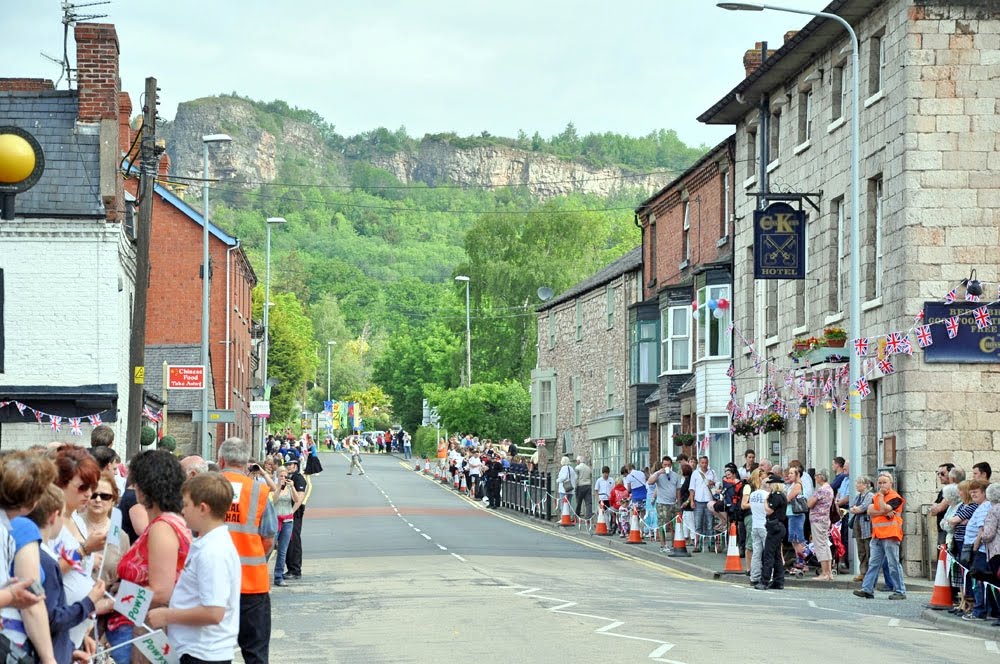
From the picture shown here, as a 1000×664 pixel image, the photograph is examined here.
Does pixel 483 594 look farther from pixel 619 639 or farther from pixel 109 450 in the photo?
pixel 109 450

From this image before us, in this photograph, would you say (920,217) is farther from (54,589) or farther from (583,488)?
(54,589)

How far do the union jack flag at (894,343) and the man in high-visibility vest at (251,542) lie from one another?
17260mm

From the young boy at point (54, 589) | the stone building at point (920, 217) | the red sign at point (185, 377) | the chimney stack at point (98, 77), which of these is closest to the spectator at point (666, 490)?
the stone building at point (920, 217)

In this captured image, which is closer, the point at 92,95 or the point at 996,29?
the point at 996,29

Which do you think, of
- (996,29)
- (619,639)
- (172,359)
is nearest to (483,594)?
(619,639)

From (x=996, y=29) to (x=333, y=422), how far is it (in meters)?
114

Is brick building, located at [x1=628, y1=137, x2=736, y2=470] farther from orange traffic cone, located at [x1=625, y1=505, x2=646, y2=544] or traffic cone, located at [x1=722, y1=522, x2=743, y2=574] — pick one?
traffic cone, located at [x1=722, y1=522, x2=743, y2=574]

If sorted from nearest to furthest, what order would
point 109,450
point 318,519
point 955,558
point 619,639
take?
point 109,450 < point 619,639 < point 955,558 < point 318,519

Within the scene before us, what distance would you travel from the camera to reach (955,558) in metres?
19.7

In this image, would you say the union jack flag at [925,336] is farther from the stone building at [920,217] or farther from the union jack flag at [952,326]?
the union jack flag at [952,326]

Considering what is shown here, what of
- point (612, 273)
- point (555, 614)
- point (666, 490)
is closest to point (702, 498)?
point (666, 490)

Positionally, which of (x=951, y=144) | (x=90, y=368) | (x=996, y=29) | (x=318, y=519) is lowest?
(x=318, y=519)

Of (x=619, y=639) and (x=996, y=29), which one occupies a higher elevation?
(x=996, y=29)

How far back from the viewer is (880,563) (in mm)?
21922
